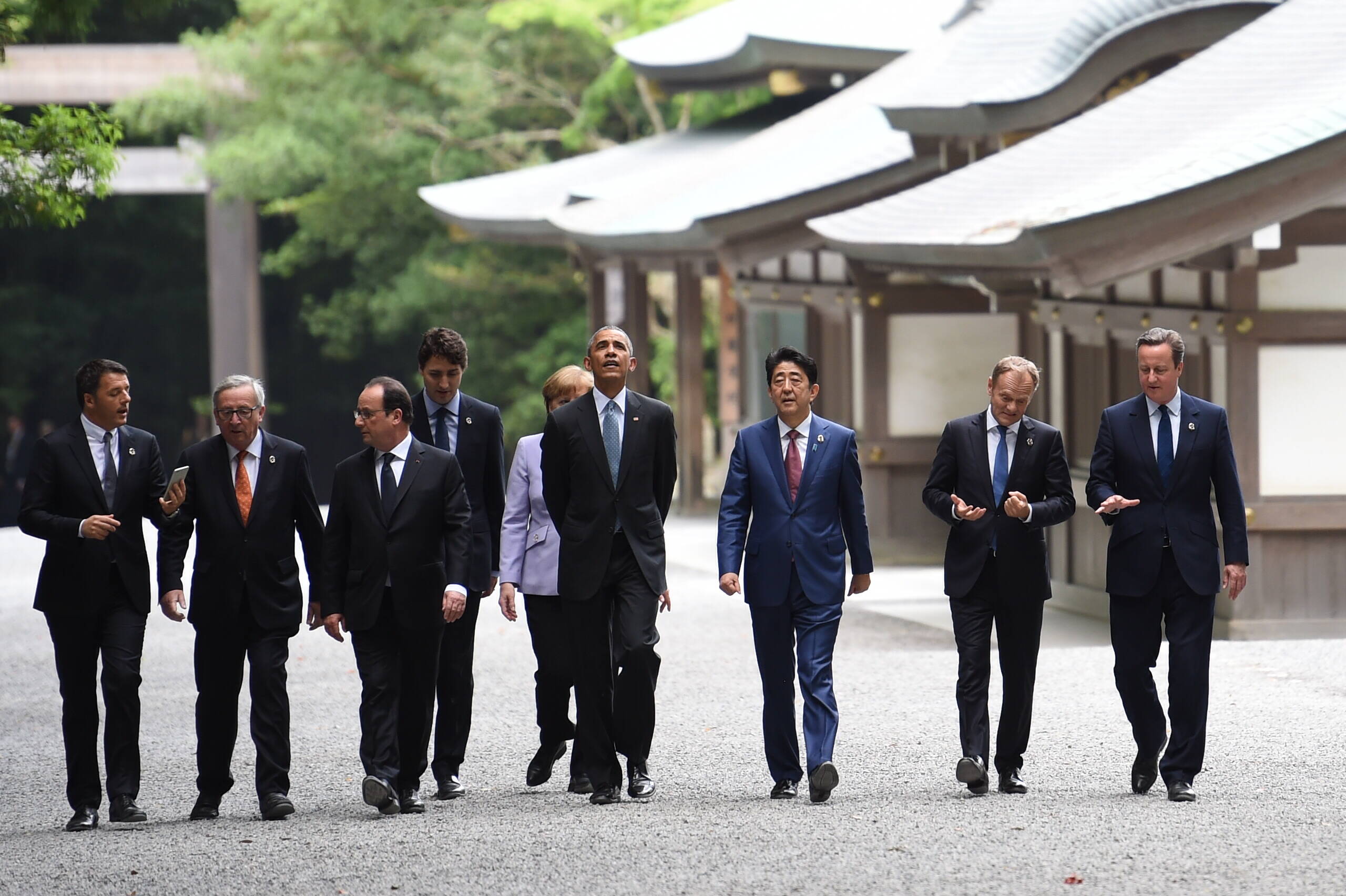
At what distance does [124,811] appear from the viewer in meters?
6.68

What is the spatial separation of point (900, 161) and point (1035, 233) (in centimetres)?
505

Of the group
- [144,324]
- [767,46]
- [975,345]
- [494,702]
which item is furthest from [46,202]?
[144,324]

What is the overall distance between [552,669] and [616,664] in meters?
0.30

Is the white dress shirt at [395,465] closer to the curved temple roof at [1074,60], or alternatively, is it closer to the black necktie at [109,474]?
the black necktie at [109,474]

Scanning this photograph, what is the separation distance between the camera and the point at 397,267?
94.4 ft

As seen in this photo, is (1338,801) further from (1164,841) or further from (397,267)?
(397,267)

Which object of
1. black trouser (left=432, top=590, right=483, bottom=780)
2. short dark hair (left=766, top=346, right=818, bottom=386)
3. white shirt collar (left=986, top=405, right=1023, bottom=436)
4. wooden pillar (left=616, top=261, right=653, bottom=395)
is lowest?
black trouser (left=432, top=590, right=483, bottom=780)

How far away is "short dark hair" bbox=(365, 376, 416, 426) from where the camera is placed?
6684 millimetres

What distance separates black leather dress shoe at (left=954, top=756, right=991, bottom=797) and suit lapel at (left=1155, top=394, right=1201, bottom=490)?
1.12 m

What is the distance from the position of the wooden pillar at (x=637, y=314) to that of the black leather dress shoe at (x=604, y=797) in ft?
50.1

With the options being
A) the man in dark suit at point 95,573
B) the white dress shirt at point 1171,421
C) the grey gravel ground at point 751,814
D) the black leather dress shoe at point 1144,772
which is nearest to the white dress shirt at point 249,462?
the man in dark suit at point 95,573

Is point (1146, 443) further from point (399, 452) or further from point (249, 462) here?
point (249, 462)

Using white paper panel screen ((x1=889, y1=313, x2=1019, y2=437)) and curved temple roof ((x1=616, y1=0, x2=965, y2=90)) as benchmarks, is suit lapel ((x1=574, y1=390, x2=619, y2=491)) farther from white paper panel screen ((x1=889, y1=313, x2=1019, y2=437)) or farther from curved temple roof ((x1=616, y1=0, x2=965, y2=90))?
curved temple roof ((x1=616, y1=0, x2=965, y2=90))

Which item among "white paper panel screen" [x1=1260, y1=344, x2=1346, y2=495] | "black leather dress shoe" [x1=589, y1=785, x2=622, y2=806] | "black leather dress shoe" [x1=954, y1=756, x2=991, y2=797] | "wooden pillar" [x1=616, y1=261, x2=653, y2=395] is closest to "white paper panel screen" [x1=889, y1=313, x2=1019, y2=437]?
"white paper panel screen" [x1=1260, y1=344, x2=1346, y2=495]
